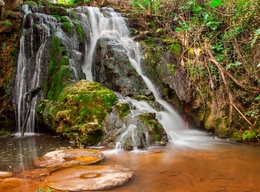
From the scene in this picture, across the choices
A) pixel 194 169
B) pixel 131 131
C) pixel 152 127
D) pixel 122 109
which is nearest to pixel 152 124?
pixel 152 127

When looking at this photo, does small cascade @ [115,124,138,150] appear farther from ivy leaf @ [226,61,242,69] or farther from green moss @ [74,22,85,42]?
green moss @ [74,22,85,42]

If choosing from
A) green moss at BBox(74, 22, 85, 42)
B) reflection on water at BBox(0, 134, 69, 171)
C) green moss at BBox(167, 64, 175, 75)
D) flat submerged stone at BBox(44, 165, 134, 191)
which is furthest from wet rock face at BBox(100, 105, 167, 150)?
green moss at BBox(74, 22, 85, 42)

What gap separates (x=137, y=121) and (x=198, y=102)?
2.79 m

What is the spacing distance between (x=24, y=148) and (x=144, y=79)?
5006mm

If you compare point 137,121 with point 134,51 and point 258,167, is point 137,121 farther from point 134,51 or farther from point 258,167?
point 134,51

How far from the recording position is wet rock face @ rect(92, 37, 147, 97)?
360 inches

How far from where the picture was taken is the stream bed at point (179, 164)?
3.97 metres

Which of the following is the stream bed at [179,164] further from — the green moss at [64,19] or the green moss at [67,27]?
the green moss at [64,19]

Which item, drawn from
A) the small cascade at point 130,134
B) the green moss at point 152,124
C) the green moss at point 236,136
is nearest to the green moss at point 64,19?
the green moss at point 152,124

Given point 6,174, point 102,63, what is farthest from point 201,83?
point 6,174

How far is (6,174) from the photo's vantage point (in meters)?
4.39

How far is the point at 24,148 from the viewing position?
6.51 meters

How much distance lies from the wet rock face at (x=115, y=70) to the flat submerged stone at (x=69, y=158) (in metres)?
3.75

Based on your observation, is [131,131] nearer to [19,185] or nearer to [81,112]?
[81,112]
